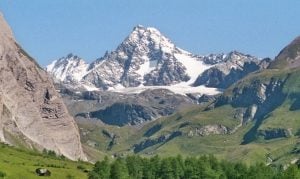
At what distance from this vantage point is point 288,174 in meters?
198

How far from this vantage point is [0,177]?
198 meters

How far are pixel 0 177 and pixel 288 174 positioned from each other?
79.9 meters
